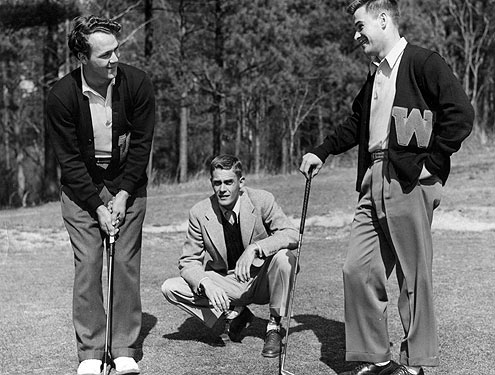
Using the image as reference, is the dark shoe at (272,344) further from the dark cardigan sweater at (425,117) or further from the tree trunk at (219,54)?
the tree trunk at (219,54)

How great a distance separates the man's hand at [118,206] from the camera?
4.77m

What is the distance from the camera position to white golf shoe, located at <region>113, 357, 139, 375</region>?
15.6ft

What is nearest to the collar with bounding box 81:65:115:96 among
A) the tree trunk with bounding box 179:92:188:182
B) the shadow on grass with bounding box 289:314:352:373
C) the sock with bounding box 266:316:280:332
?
the sock with bounding box 266:316:280:332

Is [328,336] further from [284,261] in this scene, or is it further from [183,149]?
[183,149]

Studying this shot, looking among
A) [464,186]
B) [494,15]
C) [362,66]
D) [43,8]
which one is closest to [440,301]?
[464,186]

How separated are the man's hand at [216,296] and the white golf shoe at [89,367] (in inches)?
33.1

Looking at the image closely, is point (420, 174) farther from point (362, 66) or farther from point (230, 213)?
point (362, 66)

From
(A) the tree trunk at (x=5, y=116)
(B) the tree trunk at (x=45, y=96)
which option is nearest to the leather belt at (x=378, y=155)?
(B) the tree trunk at (x=45, y=96)

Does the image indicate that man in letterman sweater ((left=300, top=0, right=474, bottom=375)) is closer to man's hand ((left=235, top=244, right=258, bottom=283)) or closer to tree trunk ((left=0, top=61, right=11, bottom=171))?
man's hand ((left=235, top=244, right=258, bottom=283))

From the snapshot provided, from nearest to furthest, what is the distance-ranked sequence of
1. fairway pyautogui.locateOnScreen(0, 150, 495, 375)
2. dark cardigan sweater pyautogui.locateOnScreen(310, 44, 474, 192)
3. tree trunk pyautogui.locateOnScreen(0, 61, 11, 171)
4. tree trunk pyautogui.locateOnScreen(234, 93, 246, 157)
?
1. dark cardigan sweater pyautogui.locateOnScreen(310, 44, 474, 192)
2. fairway pyautogui.locateOnScreen(0, 150, 495, 375)
3. tree trunk pyautogui.locateOnScreen(234, 93, 246, 157)
4. tree trunk pyautogui.locateOnScreen(0, 61, 11, 171)

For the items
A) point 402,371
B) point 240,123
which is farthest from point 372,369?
point 240,123

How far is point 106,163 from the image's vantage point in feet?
16.0

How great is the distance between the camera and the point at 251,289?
5.50 metres

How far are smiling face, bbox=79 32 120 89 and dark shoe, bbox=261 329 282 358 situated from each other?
1932 millimetres
